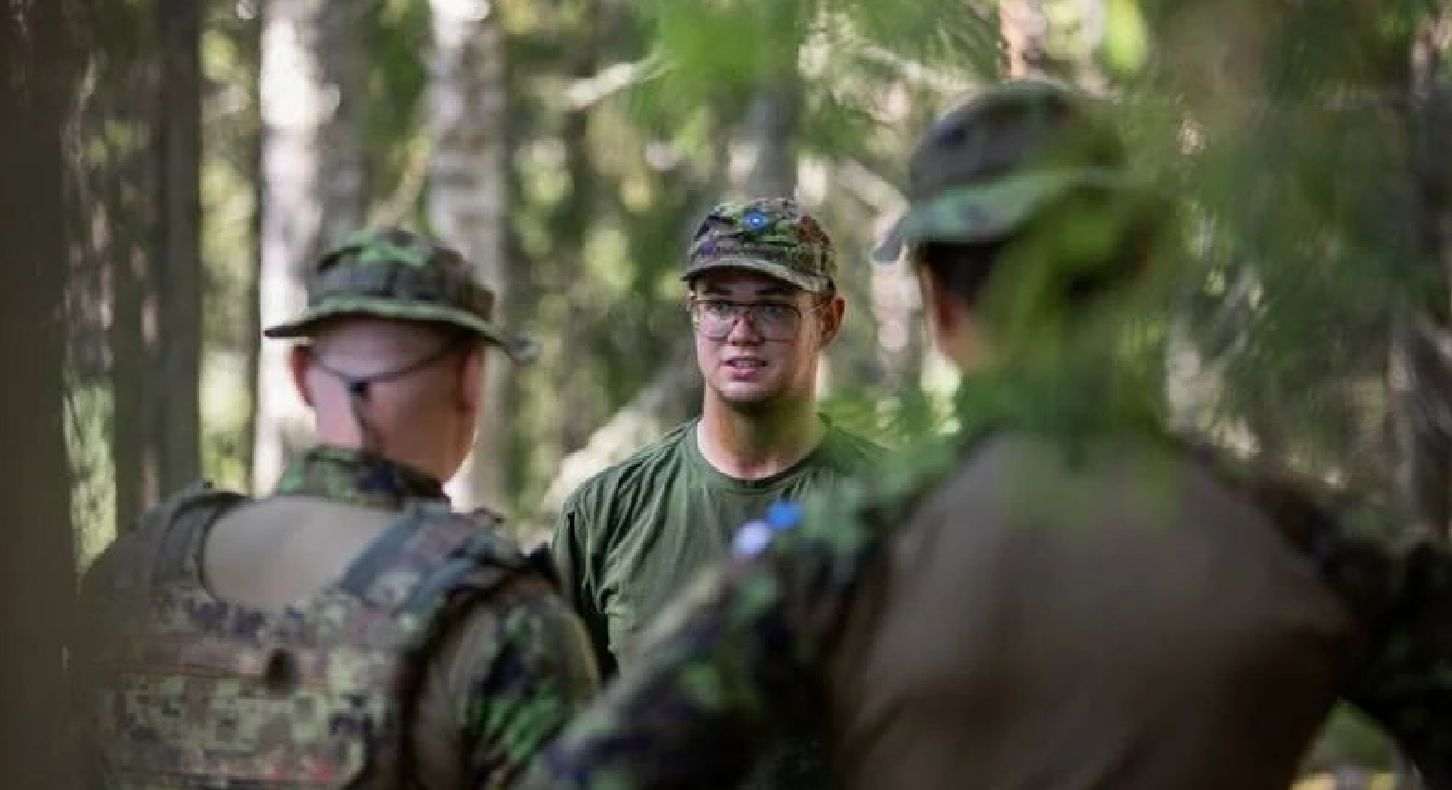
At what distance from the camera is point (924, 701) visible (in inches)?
113

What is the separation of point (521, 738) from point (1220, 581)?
1.02 m

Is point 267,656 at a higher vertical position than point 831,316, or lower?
lower

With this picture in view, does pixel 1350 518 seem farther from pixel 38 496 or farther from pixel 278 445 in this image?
pixel 278 445

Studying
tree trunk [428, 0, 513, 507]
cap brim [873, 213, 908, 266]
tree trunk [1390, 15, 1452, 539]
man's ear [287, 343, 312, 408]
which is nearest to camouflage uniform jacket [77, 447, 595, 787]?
man's ear [287, 343, 312, 408]

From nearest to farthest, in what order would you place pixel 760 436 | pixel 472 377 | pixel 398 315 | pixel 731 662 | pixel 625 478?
pixel 731 662, pixel 398 315, pixel 472 377, pixel 760 436, pixel 625 478

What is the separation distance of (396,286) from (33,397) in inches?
27.8

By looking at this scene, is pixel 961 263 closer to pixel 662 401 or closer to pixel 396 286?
pixel 396 286

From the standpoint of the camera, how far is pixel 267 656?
11.0ft

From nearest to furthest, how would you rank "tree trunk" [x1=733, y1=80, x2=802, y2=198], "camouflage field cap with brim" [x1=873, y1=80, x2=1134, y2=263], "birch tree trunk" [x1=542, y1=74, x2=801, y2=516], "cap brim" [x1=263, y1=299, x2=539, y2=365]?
"camouflage field cap with brim" [x1=873, y1=80, x2=1134, y2=263], "cap brim" [x1=263, y1=299, x2=539, y2=365], "tree trunk" [x1=733, y1=80, x2=802, y2=198], "birch tree trunk" [x1=542, y1=74, x2=801, y2=516]

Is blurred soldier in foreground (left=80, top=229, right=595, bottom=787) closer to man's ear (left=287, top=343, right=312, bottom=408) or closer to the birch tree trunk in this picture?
man's ear (left=287, top=343, right=312, bottom=408)

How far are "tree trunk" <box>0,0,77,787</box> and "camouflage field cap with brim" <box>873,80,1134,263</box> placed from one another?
149cm

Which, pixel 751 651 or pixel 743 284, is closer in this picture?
pixel 751 651

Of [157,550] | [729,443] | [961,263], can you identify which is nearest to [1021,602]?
[961,263]

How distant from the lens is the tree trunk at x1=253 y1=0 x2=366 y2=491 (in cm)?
1448
